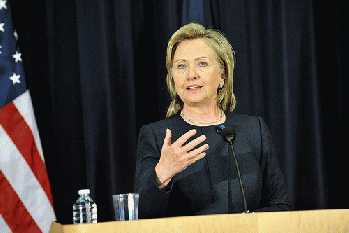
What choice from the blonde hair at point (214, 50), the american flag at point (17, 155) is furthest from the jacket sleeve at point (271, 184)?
the american flag at point (17, 155)

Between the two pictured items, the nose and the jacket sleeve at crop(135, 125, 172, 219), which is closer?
the jacket sleeve at crop(135, 125, 172, 219)

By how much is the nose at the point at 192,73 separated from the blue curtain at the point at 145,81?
591mm

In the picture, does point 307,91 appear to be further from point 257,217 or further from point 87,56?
point 257,217

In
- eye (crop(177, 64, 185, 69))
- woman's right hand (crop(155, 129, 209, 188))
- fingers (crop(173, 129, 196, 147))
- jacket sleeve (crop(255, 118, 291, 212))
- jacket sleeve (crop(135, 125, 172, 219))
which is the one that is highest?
eye (crop(177, 64, 185, 69))

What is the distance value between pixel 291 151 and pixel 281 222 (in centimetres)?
164

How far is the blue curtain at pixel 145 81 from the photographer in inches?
95.6

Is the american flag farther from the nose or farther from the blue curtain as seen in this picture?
the nose

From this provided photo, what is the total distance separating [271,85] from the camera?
263 centimetres

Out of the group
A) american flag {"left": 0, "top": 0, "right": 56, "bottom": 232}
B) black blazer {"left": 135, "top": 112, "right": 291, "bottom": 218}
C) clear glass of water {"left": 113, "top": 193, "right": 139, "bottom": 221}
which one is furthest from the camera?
american flag {"left": 0, "top": 0, "right": 56, "bottom": 232}

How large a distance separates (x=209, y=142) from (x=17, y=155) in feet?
3.21

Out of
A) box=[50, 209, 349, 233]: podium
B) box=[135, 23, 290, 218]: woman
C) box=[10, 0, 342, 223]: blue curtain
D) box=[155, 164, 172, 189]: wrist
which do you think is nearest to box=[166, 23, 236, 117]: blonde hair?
box=[135, 23, 290, 218]: woman

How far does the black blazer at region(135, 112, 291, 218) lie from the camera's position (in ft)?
5.78

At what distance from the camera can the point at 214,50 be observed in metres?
1.99

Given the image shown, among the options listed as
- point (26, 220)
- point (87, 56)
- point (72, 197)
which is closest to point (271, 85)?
point (87, 56)
